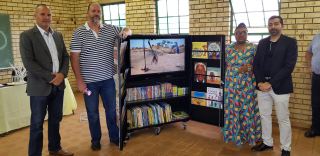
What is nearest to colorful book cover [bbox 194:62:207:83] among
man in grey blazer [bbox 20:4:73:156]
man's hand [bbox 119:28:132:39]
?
man's hand [bbox 119:28:132:39]

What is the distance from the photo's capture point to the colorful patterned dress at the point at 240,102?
3350 mm


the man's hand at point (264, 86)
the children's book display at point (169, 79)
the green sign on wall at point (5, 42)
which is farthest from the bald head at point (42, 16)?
the green sign on wall at point (5, 42)

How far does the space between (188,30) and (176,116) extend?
181 cm

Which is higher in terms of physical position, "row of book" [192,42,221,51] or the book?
"row of book" [192,42,221,51]

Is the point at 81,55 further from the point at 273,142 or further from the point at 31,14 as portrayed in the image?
the point at 31,14

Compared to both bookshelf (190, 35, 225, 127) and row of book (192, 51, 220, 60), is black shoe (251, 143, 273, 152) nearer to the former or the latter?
bookshelf (190, 35, 225, 127)

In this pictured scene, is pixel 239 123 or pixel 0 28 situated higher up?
pixel 0 28

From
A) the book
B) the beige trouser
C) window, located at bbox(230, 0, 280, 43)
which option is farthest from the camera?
window, located at bbox(230, 0, 280, 43)

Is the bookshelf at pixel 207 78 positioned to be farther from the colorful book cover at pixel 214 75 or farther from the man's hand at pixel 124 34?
the man's hand at pixel 124 34

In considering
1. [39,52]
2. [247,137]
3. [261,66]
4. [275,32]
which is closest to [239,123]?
[247,137]

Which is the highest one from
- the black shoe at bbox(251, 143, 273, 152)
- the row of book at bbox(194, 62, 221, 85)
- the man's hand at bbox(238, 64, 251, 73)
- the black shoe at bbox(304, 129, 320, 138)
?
the man's hand at bbox(238, 64, 251, 73)

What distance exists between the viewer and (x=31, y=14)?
19.6 ft

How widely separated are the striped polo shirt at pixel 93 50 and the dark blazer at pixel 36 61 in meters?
0.35

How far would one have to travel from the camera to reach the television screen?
368 centimetres
